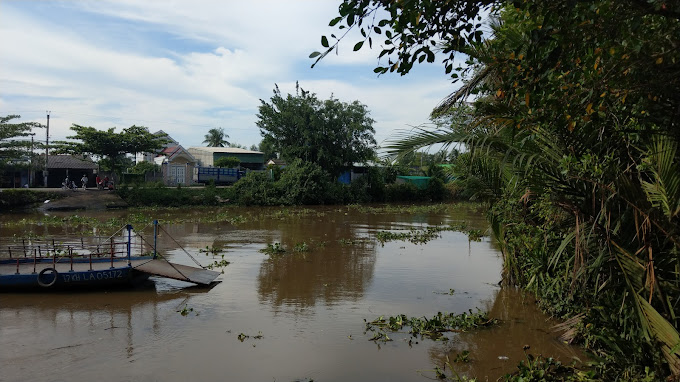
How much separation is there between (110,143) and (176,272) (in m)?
26.6

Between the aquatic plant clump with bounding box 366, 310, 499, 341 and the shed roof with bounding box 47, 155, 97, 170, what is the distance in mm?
37294

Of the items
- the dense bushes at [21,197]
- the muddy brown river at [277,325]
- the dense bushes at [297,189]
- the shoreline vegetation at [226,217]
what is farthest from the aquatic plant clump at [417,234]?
the dense bushes at [21,197]

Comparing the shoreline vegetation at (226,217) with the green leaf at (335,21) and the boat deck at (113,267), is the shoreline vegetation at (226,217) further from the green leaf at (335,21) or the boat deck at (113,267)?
the boat deck at (113,267)

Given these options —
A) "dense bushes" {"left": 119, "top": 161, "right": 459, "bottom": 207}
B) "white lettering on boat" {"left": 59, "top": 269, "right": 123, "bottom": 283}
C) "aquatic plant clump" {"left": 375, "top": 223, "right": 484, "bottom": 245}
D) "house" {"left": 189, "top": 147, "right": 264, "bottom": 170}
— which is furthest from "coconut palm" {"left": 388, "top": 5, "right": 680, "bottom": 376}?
"house" {"left": 189, "top": 147, "right": 264, "bottom": 170}

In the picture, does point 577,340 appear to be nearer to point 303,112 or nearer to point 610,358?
point 610,358

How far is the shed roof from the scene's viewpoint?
39.2m

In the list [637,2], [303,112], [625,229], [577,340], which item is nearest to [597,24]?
[637,2]

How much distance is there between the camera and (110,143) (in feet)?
111

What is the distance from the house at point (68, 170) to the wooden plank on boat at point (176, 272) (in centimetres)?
3223

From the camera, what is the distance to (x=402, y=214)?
106ft

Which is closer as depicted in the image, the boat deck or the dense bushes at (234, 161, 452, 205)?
the boat deck

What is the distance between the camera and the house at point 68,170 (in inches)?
1550

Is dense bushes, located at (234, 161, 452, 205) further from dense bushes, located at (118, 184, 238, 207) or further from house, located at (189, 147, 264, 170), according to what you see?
→ house, located at (189, 147, 264, 170)

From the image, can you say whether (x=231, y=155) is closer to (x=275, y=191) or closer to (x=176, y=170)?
(x=176, y=170)
